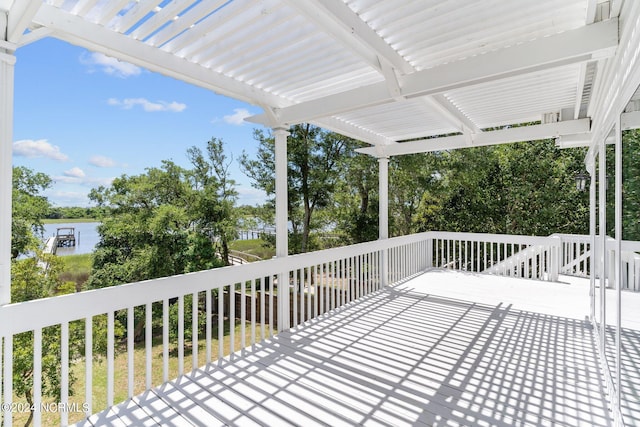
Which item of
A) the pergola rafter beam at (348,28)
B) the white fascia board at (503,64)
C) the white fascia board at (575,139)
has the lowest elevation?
the white fascia board at (575,139)

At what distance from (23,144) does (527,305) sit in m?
20.4

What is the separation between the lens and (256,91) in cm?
378

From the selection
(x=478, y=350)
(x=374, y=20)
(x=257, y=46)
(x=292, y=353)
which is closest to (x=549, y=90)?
(x=374, y=20)

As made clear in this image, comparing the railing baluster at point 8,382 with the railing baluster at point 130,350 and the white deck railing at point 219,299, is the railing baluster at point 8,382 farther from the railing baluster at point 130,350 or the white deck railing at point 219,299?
the railing baluster at point 130,350

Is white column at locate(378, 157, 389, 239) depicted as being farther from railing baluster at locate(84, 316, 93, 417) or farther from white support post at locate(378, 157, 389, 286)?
railing baluster at locate(84, 316, 93, 417)

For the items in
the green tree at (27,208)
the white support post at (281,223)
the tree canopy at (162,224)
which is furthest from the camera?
the tree canopy at (162,224)

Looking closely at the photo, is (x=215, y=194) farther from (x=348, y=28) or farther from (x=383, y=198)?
(x=348, y=28)

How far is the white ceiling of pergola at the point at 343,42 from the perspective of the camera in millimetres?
2197

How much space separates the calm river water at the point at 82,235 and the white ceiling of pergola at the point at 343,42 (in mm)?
10953

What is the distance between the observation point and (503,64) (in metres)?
2.54

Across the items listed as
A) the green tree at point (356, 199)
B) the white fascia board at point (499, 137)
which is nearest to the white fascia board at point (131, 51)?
the white fascia board at point (499, 137)

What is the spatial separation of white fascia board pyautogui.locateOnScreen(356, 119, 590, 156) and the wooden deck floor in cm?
253

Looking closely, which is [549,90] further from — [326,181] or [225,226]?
[225,226]

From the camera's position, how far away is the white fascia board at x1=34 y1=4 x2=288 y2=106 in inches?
88.2
